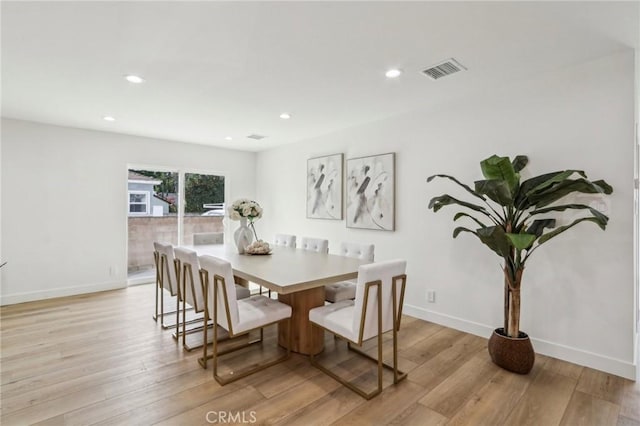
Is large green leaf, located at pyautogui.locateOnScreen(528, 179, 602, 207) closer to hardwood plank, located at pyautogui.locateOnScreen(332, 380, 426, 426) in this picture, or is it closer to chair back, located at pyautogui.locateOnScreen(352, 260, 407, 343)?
chair back, located at pyautogui.locateOnScreen(352, 260, 407, 343)

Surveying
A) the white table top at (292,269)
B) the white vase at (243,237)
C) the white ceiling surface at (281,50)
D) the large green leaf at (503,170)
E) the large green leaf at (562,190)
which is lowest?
the white table top at (292,269)

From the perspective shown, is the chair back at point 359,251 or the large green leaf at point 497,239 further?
the chair back at point 359,251

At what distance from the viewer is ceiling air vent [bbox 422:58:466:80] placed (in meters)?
2.58

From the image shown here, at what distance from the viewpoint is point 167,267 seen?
3381 millimetres

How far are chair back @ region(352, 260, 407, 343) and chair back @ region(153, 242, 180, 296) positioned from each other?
196cm

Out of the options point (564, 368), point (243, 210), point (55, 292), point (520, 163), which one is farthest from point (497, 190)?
point (55, 292)

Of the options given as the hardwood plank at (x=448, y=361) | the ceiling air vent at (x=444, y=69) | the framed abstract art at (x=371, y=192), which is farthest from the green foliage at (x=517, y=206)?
the framed abstract art at (x=371, y=192)

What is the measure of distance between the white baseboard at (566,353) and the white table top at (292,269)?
137cm

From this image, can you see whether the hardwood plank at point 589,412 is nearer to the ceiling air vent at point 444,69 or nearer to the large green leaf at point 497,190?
the large green leaf at point 497,190

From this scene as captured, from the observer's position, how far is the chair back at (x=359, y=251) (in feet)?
11.3

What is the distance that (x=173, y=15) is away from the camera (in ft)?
6.44

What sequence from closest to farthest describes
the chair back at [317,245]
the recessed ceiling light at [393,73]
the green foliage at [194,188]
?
the recessed ceiling light at [393,73], the chair back at [317,245], the green foliage at [194,188]

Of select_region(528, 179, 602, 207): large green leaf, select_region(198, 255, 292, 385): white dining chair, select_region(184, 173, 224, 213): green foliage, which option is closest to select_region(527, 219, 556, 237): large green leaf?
select_region(528, 179, 602, 207): large green leaf

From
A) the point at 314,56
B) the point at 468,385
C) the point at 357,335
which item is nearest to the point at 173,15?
the point at 314,56
